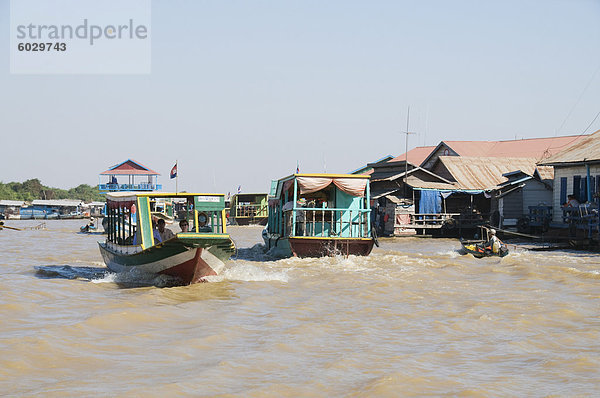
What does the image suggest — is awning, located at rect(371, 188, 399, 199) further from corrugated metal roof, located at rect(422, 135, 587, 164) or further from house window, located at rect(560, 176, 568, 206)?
corrugated metal roof, located at rect(422, 135, 587, 164)

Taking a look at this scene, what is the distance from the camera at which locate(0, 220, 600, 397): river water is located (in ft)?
19.5

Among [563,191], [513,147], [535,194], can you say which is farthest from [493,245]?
[513,147]

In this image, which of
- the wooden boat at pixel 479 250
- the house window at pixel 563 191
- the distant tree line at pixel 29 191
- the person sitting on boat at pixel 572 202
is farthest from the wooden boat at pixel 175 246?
the distant tree line at pixel 29 191

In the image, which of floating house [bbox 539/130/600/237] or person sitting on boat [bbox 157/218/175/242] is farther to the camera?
floating house [bbox 539/130/600/237]

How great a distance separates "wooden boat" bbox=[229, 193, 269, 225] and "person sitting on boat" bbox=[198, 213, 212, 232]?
108ft

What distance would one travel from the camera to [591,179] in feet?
74.9

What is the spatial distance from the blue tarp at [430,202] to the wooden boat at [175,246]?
→ 17860mm

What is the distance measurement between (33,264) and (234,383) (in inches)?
536

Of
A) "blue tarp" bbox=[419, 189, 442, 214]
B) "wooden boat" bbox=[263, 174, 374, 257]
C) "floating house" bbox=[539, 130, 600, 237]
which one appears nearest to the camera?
"wooden boat" bbox=[263, 174, 374, 257]

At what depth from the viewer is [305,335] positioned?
800cm

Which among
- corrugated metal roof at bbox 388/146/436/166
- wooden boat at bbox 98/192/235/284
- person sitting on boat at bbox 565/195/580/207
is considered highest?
corrugated metal roof at bbox 388/146/436/166

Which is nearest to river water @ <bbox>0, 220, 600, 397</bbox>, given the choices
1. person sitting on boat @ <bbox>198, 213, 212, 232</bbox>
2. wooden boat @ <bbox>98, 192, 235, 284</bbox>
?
wooden boat @ <bbox>98, 192, 235, 284</bbox>

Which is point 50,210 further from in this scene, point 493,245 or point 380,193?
point 493,245

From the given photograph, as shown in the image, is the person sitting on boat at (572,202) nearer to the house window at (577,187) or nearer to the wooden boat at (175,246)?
the house window at (577,187)
